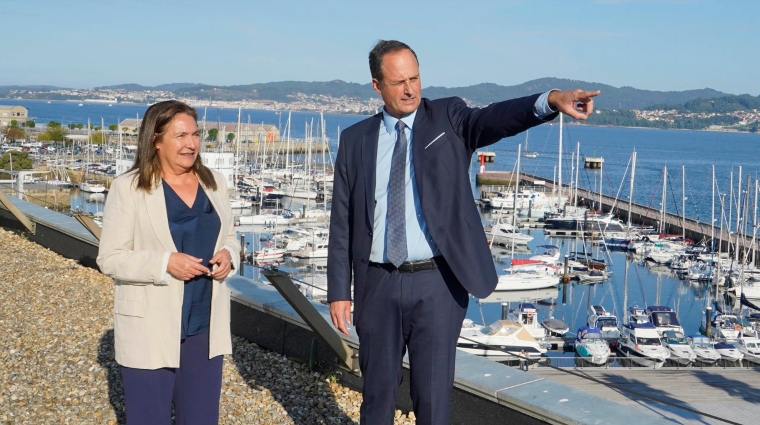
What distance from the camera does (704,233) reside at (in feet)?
148

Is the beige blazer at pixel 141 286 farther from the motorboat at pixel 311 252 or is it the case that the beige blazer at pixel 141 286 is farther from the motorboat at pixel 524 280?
the motorboat at pixel 311 252

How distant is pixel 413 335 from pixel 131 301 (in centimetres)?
95

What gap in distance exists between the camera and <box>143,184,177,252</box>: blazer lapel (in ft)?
8.88

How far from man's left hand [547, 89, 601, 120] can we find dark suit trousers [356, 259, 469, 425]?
673 millimetres

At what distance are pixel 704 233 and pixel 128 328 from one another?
152 ft

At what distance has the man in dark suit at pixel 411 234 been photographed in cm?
260

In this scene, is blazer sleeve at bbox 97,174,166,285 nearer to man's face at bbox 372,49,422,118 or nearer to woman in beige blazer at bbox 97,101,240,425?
woman in beige blazer at bbox 97,101,240,425

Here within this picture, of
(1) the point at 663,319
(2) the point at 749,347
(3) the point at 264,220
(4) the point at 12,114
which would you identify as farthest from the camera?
(4) the point at 12,114

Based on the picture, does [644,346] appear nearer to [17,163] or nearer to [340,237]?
[340,237]

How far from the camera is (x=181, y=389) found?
9.45ft

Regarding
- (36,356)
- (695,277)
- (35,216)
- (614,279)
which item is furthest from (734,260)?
(36,356)

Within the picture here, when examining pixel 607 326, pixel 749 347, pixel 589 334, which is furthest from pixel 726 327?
pixel 589 334

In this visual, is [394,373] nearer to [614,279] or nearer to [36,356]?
[36,356]

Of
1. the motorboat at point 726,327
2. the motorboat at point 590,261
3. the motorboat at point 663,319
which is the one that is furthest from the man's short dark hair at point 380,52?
the motorboat at point 590,261
